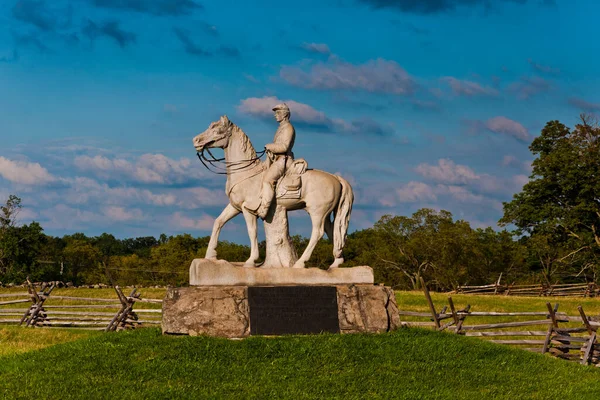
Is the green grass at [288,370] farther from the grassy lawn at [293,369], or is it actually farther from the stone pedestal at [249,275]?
the stone pedestal at [249,275]

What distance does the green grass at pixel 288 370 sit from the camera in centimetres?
867

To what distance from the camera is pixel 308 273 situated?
36.2 feet

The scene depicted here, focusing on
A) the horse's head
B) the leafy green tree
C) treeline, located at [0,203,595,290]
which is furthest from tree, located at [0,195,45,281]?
the horse's head

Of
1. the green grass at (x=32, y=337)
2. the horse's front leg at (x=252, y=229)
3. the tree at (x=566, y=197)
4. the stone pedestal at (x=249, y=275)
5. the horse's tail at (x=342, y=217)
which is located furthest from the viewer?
the tree at (x=566, y=197)

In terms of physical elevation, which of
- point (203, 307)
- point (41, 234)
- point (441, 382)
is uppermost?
point (41, 234)

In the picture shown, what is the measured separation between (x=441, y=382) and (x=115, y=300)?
17062 mm

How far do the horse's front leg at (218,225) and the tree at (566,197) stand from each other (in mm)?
22370

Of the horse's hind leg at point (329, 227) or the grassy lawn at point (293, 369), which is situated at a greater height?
the horse's hind leg at point (329, 227)

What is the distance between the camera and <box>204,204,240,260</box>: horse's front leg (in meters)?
11.3

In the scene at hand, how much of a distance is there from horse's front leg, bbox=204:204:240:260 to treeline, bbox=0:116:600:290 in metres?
13.8

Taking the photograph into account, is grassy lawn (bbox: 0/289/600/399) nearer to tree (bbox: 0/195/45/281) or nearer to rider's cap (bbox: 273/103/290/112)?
rider's cap (bbox: 273/103/290/112)

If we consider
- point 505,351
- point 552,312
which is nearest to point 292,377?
point 505,351

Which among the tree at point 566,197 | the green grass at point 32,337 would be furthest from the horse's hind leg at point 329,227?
the tree at point 566,197

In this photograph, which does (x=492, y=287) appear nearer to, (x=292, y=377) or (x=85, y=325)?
(x=85, y=325)
